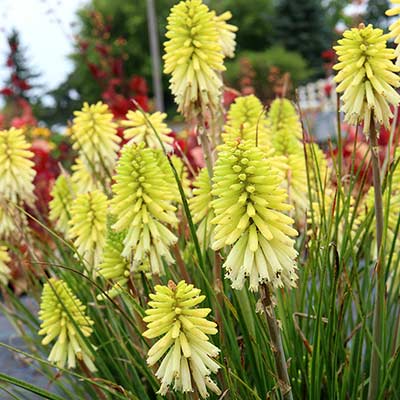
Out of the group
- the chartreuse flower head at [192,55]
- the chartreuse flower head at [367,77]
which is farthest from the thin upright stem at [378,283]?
the chartreuse flower head at [192,55]

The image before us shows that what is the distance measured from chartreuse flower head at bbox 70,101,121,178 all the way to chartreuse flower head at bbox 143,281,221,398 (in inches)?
47.0

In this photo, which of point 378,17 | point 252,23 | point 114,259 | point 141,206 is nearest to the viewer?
point 141,206

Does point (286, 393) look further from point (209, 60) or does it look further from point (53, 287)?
point (209, 60)

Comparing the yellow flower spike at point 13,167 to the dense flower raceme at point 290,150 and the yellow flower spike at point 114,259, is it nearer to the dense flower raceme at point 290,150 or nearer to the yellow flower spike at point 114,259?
the yellow flower spike at point 114,259

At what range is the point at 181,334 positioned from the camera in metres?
1.38

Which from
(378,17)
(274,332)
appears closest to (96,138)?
(274,332)

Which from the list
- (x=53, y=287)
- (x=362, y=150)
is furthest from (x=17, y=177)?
(x=362, y=150)

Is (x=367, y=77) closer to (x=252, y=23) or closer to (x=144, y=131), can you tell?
(x=144, y=131)

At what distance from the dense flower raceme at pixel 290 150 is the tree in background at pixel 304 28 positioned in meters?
27.1

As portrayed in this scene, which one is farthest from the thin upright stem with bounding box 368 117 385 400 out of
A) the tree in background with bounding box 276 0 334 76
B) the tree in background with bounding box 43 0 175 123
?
the tree in background with bounding box 43 0 175 123

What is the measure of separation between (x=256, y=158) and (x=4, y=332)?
9.77ft

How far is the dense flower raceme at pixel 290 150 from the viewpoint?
7.66ft

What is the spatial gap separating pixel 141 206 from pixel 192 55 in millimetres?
538

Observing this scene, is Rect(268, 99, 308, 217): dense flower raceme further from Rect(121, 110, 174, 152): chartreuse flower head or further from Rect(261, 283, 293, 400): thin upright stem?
Rect(261, 283, 293, 400): thin upright stem
